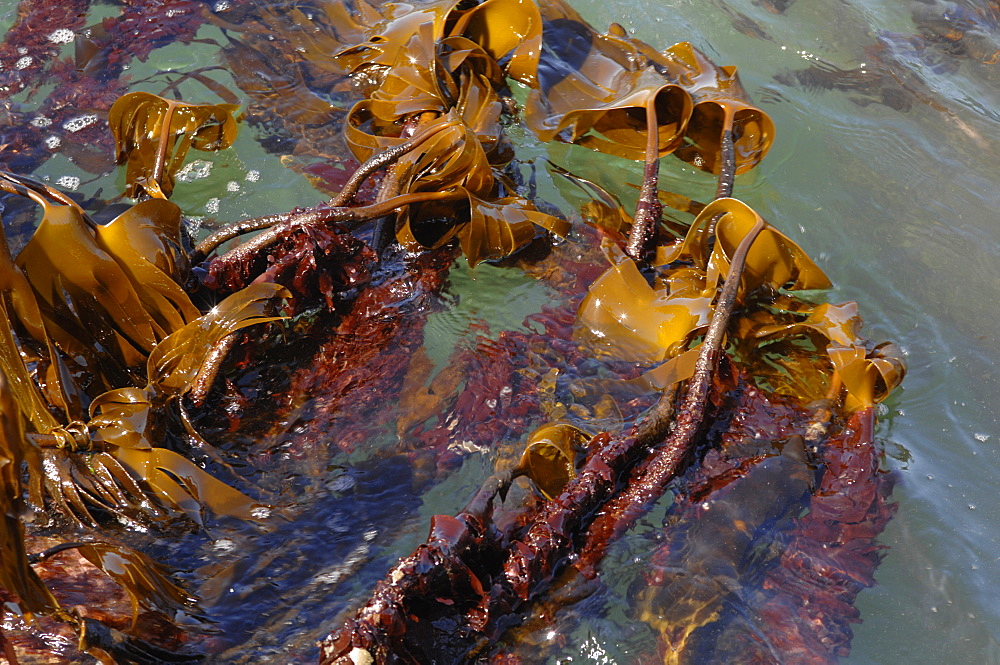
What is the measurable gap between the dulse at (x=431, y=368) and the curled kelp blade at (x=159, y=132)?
0.04 ft

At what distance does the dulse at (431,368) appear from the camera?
70.5 inches

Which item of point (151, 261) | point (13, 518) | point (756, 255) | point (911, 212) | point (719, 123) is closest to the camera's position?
point (13, 518)

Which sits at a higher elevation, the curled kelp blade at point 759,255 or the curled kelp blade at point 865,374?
the curled kelp blade at point 759,255

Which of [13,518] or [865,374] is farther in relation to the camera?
[865,374]

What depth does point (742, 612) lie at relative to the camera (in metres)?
1.95

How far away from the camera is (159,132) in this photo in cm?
301

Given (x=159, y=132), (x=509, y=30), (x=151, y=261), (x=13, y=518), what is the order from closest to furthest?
1. (x=13, y=518)
2. (x=151, y=261)
3. (x=159, y=132)
4. (x=509, y=30)

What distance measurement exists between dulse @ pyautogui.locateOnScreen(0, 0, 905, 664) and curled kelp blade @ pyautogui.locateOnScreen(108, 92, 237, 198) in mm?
13

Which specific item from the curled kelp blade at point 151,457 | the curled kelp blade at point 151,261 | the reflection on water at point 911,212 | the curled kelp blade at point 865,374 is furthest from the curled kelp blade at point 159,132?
the curled kelp blade at point 865,374

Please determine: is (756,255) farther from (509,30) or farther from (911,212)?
(509,30)

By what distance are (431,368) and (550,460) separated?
1.91 ft

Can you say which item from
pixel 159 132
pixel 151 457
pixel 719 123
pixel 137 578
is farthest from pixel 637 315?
pixel 159 132

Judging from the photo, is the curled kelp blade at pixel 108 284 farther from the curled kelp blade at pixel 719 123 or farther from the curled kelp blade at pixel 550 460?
the curled kelp blade at pixel 719 123

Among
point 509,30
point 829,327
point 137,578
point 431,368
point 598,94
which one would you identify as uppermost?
point 509,30
